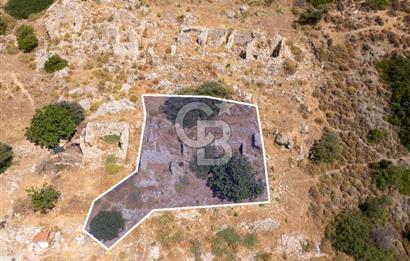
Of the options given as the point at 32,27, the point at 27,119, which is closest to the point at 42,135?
the point at 27,119

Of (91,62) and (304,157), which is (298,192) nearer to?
(304,157)

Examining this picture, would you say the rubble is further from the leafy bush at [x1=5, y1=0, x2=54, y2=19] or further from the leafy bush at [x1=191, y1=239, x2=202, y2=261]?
the leafy bush at [x1=5, y1=0, x2=54, y2=19]

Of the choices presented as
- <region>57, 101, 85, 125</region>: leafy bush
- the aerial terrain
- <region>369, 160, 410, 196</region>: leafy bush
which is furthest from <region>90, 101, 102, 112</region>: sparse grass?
<region>369, 160, 410, 196</region>: leafy bush

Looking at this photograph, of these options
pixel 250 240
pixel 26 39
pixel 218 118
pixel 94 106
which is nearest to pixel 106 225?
pixel 250 240

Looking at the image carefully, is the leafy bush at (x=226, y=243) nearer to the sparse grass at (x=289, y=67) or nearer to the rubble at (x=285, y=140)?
the rubble at (x=285, y=140)

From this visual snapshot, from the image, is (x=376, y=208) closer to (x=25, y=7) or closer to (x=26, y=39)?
(x=26, y=39)

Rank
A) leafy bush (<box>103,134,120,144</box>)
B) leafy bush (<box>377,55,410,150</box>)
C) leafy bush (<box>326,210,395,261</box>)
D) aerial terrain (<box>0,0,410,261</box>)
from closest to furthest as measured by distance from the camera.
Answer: aerial terrain (<box>0,0,410,261</box>), leafy bush (<box>326,210,395,261</box>), leafy bush (<box>103,134,120,144</box>), leafy bush (<box>377,55,410,150</box>)

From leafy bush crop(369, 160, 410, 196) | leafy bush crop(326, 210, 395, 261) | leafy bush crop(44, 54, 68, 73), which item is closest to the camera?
leafy bush crop(326, 210, 395, 261)
